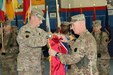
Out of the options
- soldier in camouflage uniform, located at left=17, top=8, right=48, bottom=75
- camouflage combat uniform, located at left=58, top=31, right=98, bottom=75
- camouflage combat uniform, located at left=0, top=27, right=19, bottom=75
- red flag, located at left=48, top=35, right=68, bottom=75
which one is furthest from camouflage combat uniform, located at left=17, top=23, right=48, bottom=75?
camouflage combat uniform, located at left=0, top=27, right=19, bottom=75

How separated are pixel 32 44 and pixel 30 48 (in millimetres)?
A: 223

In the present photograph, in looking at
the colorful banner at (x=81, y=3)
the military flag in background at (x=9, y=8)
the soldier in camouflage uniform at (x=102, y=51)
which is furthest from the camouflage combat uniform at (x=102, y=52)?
the colorful banner at (x=81, y=3)

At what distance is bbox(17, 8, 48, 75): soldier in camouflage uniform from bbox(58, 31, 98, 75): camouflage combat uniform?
849 mm

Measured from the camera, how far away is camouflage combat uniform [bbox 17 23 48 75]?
557 cm

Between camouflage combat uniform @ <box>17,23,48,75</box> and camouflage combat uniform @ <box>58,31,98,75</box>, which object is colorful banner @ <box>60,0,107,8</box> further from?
camouflage combat uniform @ <box>58,31,98,75</box>

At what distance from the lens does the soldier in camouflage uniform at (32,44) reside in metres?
5.58

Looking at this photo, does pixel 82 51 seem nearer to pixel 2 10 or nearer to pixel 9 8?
pixel 2 10

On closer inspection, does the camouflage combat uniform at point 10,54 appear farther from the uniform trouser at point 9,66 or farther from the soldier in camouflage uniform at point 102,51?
the soldier in camouflage uniform at point 102,51

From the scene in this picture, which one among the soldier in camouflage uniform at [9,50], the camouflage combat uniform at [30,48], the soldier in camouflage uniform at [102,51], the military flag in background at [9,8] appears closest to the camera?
the camouflage combat uniform at [30,48]

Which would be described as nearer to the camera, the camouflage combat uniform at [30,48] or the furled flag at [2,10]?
the camouflage combat uniform at [30,48]

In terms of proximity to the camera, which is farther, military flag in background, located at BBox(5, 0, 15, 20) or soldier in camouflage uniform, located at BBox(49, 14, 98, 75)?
military flag in background, located at BBox(5, 0, 15, 20)

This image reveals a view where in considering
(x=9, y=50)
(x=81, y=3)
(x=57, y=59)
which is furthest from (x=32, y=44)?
(x=81, y=3)

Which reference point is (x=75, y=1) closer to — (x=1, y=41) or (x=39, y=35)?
(x=1, y=41)

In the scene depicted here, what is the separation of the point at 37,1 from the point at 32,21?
805 cm
